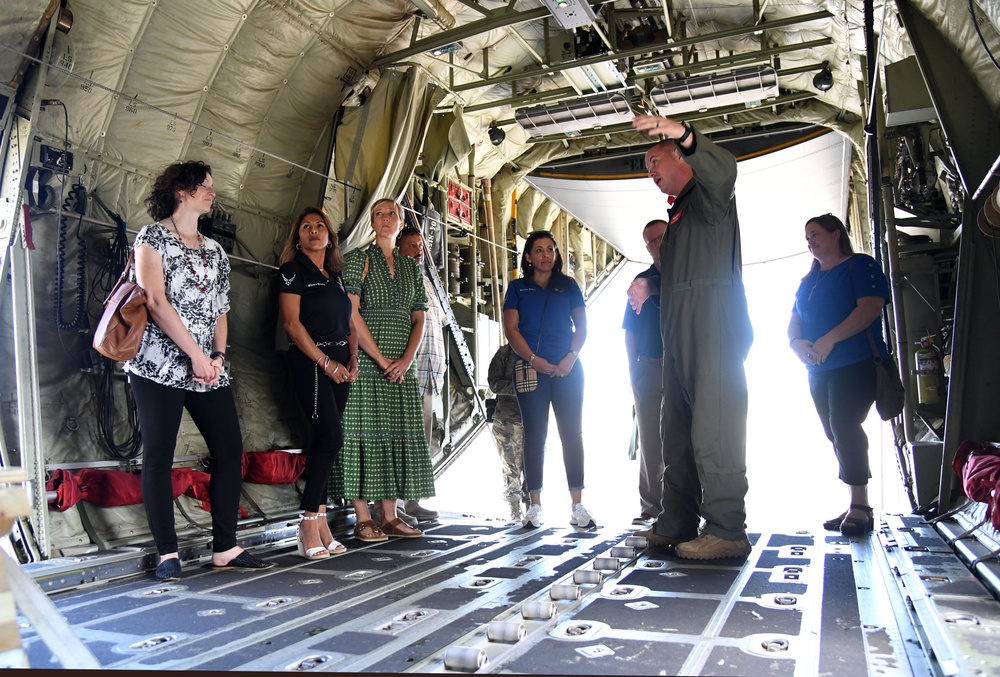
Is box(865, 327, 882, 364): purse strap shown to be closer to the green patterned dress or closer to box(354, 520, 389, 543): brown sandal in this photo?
the green patterned dress

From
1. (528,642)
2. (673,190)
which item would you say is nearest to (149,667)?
(528,642)

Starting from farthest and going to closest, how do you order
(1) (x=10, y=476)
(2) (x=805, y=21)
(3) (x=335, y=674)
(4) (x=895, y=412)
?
(2) (x=805, y=21) < (4) (x=895, y=412) < (3) (x=335, y=674) < (1) (x=10, y=476)

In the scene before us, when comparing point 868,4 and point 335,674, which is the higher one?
point 868,4

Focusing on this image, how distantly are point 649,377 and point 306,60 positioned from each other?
10.3 ft

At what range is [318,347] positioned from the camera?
12.4ft

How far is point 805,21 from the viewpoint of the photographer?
6.68 m

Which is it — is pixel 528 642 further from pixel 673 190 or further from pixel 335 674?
pixel 673 190

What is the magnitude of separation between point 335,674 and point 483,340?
314 inches

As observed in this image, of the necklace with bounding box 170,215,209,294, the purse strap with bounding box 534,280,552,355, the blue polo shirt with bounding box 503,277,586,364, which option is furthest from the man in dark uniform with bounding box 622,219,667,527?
the necklace with bounding box 170,215,209,294

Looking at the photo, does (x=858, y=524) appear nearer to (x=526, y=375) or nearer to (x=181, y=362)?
(x=526, y=375)

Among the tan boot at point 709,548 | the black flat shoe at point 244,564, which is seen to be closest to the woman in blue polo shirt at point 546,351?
the tan boot at point 709,548

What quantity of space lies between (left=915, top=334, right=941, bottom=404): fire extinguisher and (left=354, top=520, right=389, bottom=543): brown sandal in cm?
360

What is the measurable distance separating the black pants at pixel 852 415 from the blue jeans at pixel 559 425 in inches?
54.5

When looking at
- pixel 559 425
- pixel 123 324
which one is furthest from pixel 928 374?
pixel 123 324
